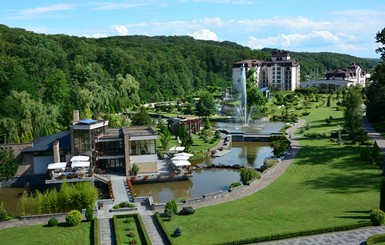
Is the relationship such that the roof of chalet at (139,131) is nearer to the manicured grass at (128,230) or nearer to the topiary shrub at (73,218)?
the manicured grass at (128,230)

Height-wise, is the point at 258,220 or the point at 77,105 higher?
the point at 77,105

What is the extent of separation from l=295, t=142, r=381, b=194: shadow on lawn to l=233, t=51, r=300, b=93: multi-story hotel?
92235mm

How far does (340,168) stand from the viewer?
4125 centimetres

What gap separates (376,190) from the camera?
33781mm

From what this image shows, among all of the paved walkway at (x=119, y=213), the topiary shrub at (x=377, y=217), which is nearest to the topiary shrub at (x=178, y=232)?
the paved walkway at (x=119, y=213)

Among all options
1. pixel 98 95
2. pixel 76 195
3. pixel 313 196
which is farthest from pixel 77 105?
pixel 313 196

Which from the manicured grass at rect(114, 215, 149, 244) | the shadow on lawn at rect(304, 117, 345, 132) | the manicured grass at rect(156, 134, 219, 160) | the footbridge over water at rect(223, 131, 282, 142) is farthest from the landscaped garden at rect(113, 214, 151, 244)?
the shadow on lawn at rect(304, 117, 345, 132)

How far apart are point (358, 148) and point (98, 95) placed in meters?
50.6

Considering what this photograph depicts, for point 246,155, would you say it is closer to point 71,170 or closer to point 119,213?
point 71,170

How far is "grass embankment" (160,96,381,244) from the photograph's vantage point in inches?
1049

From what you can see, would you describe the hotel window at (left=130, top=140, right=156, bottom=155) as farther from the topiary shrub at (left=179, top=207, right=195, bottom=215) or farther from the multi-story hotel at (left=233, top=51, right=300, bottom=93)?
the multi-story hotel at (left=233, top=51, right=300, bottom=93)

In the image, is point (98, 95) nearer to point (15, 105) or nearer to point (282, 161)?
point (15, 105)

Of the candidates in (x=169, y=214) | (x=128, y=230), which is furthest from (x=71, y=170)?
(x=128, y=230)

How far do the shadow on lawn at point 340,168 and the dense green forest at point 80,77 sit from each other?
104 ft
